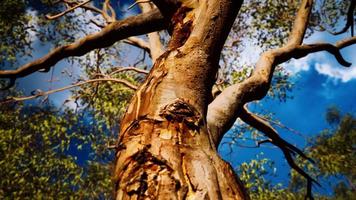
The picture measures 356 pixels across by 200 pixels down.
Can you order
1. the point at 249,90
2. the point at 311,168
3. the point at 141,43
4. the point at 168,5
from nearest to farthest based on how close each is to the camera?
the point at 168,5
the point at 249,90
the point at 141,43
the point at 311,168

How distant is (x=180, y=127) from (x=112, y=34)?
5.93ft

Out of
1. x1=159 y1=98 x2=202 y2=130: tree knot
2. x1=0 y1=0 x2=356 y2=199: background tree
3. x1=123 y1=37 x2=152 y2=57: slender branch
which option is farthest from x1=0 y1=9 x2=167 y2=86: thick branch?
x1=123 y1=37 x2=152 y2=57: slender branch

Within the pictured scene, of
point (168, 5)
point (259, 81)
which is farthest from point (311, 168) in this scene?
point (168, 5)

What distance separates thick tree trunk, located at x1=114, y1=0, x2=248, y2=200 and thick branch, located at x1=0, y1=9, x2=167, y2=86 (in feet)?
2.29

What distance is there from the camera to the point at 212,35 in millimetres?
2125

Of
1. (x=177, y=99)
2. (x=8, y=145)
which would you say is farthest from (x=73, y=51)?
(x=8, y=145)

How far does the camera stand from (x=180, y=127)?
5.48 ft

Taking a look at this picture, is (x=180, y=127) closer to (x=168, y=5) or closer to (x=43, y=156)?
(x=168, y=5)

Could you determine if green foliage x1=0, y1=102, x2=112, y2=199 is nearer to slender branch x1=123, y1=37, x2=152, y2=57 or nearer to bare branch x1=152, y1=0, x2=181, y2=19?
slender branch x1=123, y1=37, x2=152, y2=57

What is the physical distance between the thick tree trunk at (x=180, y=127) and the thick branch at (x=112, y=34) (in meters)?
0.70

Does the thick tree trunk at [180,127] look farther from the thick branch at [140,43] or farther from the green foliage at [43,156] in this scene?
the green foliage at [43,156]

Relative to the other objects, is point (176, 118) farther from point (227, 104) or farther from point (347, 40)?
point (347, 40)

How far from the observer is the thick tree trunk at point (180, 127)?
142 centimetres

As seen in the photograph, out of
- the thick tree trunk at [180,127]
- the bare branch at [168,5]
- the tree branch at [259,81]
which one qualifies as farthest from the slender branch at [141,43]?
the thick tree trunk at [180,127]
